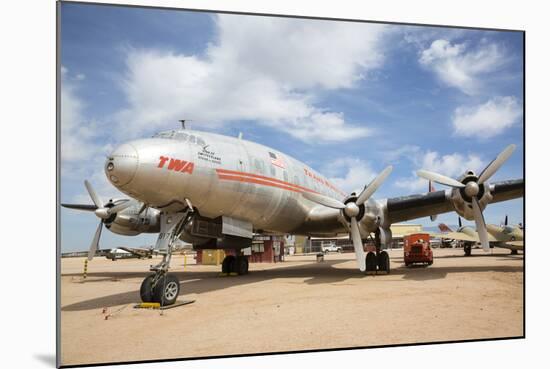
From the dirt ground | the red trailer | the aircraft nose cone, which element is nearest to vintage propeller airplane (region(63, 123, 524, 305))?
the aircraft nose cone

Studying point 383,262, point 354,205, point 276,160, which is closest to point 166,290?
point 276,160

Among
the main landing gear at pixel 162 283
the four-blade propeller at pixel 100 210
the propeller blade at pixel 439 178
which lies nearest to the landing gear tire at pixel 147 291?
the main landing gear at pixel 162 283

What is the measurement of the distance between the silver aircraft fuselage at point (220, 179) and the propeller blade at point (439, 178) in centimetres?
343

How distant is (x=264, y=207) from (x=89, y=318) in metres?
5.13

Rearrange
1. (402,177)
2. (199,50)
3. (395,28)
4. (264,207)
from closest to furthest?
(199,50), (395,28), (402,177), (264,207)

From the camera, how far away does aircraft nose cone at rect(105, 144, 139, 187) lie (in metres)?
6.91

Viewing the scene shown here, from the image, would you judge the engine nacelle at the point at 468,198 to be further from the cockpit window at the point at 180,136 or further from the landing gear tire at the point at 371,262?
the cockpit window at the point at 180,136

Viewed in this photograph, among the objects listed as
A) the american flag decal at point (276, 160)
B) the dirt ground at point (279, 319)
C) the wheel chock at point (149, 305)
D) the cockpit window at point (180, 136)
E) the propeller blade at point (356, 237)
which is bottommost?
the dirt ground at point (279, 319)

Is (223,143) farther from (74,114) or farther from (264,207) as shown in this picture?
(74,114)

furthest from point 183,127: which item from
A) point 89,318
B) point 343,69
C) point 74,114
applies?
point 89,318

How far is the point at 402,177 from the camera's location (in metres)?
8.74

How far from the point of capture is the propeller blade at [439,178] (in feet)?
28.5

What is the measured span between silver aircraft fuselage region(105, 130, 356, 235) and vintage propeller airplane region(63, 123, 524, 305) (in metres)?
0.02

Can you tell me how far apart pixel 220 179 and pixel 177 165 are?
4.06 ft
